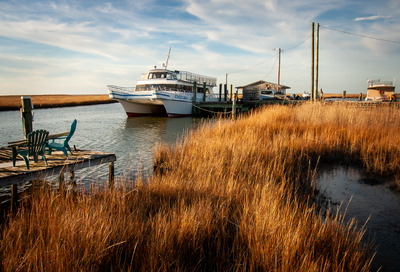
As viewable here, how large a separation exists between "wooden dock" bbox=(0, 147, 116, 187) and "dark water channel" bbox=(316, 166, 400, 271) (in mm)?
4492

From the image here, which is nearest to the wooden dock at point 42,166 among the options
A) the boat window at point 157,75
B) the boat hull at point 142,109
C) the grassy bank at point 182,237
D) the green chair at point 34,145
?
Answer: the green chair at point 34,145

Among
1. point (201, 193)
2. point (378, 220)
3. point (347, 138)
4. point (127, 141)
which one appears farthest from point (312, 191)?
point (127, 141)

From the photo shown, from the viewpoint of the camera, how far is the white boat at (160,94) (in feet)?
76.9

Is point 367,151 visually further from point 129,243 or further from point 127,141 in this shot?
point 127,141

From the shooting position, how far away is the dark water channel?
329cm

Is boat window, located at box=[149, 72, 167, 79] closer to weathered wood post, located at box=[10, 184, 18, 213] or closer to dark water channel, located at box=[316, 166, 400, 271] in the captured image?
dark water channel, located at box=[316, 166, 400, 271]

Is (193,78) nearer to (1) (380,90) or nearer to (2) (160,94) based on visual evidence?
(2) (160,94)

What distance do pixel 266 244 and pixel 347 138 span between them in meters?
6.54

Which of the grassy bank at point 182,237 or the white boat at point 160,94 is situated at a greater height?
the white boat at point 160,94

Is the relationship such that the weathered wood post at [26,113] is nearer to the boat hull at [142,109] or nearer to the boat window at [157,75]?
the boat hull at [142,109]

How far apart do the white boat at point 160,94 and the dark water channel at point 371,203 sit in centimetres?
1857

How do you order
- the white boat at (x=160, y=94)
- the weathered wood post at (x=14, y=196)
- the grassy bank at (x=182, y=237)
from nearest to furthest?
the grassy bank at (x=182, y=237) → the weathered wood post at (x=14, y=196) → the white boat at (x=160, y=94)

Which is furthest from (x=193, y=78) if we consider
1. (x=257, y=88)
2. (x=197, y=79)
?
(x=257, y=88)

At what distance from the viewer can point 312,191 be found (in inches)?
193
